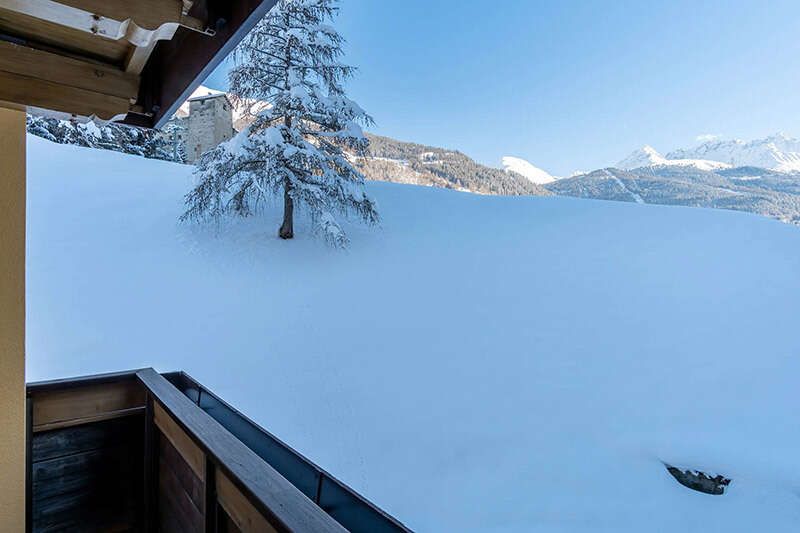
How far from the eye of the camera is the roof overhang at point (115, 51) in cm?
71

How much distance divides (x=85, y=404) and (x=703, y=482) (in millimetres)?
4118

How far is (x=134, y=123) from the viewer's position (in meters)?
1.34

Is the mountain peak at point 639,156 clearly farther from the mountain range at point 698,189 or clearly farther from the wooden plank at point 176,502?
the wooden plank at point 176,502

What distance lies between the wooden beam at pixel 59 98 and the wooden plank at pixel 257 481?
0.90 m

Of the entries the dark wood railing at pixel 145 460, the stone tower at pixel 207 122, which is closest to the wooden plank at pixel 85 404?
the dark wood railing at pixel 145 460

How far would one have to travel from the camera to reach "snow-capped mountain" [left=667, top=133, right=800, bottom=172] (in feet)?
425

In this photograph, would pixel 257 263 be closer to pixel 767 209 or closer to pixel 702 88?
pixel 702 88

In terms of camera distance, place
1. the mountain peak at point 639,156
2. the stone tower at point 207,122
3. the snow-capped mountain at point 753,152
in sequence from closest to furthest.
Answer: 1. the stone tower at point 207,122
2. the snow-capped mountain at point 753,152
3. the mountain peak at point 639,156

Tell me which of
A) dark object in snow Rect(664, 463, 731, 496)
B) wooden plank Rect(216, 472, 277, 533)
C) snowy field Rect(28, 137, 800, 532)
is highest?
wooden plank Rect(216, 472, 277, 533)

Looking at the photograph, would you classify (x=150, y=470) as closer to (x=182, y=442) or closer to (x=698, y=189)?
(x=182, y=442)

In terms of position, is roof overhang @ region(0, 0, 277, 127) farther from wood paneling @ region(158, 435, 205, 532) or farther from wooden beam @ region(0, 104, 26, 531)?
wood paneling @ region(158, 435, 205, 532)

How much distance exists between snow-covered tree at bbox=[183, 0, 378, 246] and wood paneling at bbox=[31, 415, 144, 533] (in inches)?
211

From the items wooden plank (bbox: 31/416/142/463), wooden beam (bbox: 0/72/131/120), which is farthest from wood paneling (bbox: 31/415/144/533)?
wooden beam (bbox: 0/72/131/120)

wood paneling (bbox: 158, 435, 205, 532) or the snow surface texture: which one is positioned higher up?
the snow surface texture
